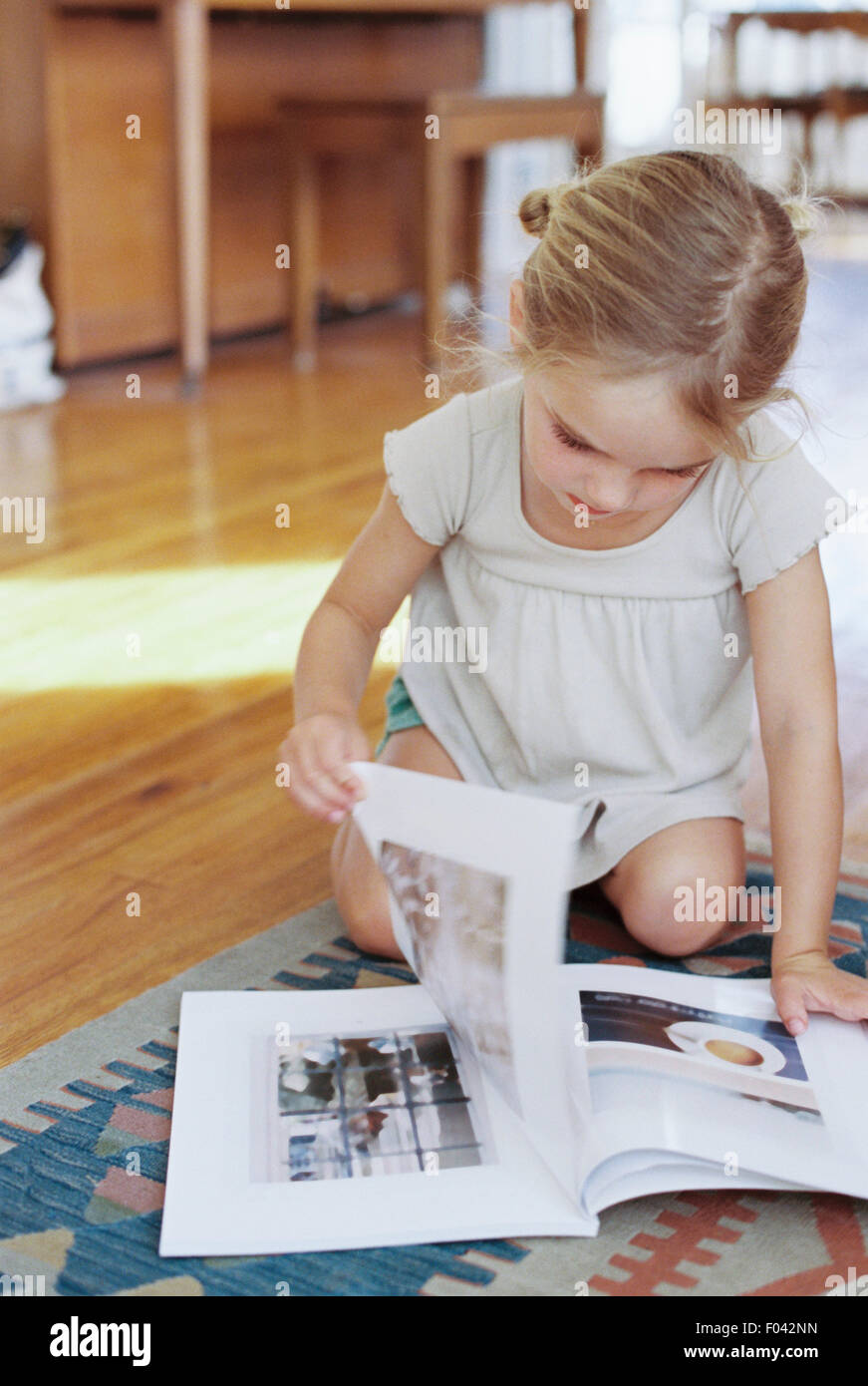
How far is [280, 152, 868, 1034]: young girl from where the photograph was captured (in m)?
0.76

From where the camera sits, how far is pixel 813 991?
0.80 metres

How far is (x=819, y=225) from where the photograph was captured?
85 cm

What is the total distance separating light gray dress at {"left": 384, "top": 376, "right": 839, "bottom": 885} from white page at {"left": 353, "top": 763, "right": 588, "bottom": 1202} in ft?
0.83

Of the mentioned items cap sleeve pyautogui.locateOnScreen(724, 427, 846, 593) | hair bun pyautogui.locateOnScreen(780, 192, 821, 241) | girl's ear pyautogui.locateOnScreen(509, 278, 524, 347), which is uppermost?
hair bun pyautogui.locateOnScreen(780, 192, 821, 241)

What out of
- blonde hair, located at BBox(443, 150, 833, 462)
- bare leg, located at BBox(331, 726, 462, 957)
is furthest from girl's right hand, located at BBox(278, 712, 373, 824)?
blonde hair, located at BBox(443, 150, 833, 462)

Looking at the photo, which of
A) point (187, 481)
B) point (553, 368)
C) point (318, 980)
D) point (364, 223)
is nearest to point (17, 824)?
point (318, 980)

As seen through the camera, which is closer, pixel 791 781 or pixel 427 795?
pixel 427 795

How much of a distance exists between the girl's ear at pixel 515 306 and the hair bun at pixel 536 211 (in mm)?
30

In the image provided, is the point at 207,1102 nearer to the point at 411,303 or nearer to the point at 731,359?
the point at 731,359

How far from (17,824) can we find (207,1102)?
42 centimetres

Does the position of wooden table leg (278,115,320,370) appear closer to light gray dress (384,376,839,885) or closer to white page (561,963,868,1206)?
light gray dress (384,376,839,885)
